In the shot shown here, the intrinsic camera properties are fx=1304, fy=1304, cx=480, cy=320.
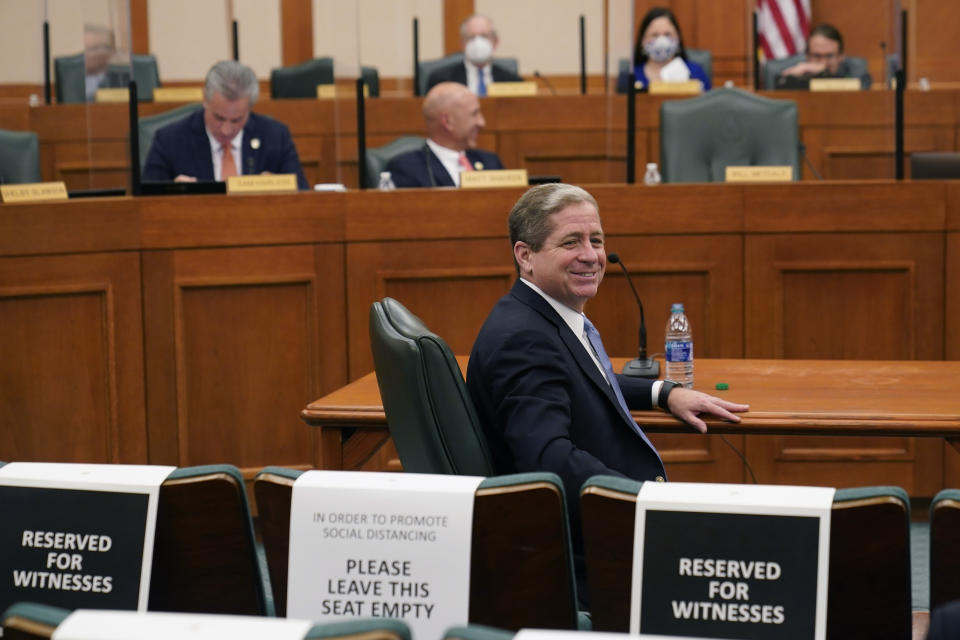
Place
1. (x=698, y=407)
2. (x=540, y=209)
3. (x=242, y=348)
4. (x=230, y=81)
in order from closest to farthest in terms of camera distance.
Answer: (x=540, y=209) < (x=698, y=407) < (x=242, y=348) < (x=230, y=81)

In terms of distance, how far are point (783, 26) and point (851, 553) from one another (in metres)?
8.51

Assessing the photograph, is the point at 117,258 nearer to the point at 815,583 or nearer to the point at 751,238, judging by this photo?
the point at 751,238

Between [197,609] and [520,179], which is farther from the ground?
[520,179]

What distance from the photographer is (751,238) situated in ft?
12.8

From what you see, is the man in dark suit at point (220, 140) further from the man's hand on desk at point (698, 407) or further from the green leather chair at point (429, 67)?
the man's hand on desk at point (698, 407)

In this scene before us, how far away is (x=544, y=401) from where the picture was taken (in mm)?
2236

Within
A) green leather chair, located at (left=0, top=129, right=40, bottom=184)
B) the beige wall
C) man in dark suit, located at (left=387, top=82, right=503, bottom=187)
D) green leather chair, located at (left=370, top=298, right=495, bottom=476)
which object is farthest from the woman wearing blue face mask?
green leather chair, located at (left=370, top=298, right=495, bottom=476)

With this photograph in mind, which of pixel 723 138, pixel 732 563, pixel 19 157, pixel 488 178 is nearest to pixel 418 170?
pixel 488 178

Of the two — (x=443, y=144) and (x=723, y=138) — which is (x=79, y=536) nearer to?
(x=443, y=144)

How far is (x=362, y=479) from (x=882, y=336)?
265 centimetres

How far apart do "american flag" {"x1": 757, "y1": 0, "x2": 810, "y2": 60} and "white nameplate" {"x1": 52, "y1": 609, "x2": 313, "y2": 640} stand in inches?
351

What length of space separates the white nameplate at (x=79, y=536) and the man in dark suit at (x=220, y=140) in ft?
10.9

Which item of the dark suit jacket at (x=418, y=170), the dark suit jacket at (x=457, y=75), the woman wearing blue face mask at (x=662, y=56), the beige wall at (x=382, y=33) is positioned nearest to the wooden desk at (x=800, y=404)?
the dark suit jacket at (x=418, y=170)

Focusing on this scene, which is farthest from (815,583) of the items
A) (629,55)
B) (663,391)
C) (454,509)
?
(629,55)
